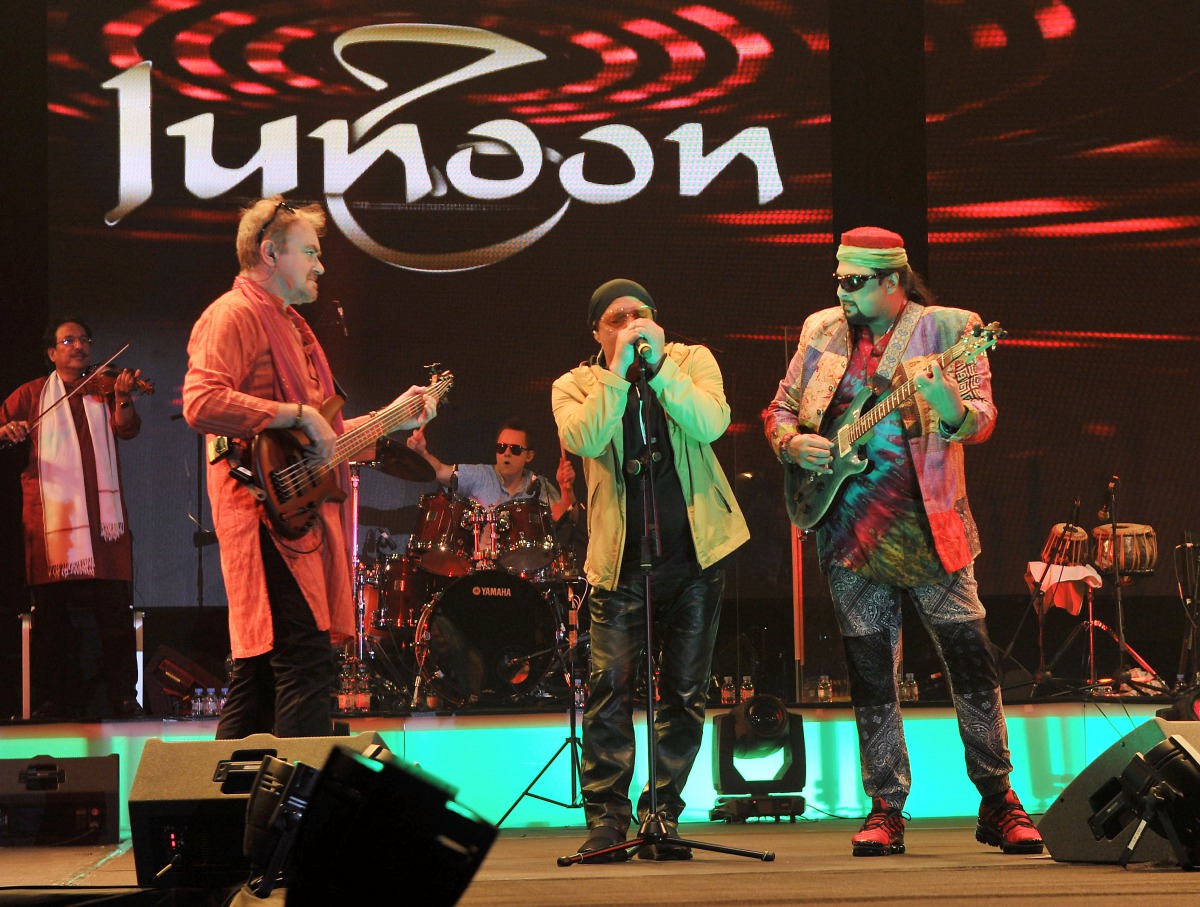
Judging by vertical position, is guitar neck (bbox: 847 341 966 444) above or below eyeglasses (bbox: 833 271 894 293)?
below

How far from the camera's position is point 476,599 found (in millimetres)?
6922

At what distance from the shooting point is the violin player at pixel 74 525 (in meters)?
7.06

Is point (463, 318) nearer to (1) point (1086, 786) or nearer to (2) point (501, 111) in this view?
(2) point (501, 111)

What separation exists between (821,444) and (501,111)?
14.7ft

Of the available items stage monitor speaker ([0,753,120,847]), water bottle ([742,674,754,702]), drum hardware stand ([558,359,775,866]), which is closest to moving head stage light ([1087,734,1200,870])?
drum hardware stand ([558,359,775,866])

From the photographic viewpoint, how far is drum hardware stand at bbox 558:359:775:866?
3859 mm

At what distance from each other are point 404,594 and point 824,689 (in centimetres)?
229

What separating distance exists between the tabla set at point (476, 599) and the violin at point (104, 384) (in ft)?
4.86

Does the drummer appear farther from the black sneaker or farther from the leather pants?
the black sneaker

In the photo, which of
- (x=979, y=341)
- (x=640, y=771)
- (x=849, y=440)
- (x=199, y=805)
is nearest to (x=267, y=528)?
(x=199, y=805)

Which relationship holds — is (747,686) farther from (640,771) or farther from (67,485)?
(67,485)

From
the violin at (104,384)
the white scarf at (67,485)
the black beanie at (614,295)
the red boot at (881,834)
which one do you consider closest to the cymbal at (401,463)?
the violin at (104,384)

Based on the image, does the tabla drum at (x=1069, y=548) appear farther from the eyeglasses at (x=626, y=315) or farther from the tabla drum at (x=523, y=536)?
the eyeglasses at (x=626, y=315)

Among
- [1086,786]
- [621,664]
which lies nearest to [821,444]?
[621,664]
